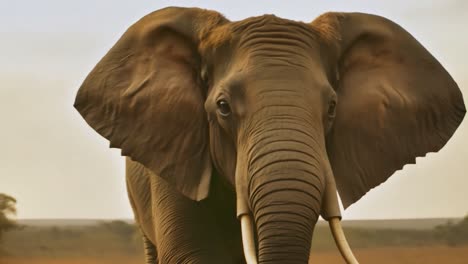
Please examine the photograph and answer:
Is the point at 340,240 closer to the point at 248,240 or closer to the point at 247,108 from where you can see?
the point at 248,240

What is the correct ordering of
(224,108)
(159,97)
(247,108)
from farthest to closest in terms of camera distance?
1. (159,97)
2. (224,108)
3. (247,108)

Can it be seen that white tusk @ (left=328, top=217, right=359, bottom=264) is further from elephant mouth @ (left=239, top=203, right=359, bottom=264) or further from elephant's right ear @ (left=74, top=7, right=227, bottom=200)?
elephant's right ear @ (left=74, top=7, right=227, bottom=200)

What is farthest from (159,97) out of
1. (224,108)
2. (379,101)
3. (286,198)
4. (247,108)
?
(286,198)

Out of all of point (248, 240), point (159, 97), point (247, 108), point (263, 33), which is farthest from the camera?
point (159, 97)

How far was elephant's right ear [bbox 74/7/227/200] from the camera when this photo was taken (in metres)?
7.39

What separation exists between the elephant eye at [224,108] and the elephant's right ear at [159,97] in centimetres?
37

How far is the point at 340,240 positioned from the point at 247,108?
0.76m

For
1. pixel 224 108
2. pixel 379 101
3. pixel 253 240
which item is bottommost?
pixel 253 240

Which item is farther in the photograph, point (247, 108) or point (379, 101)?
point (379, 101)

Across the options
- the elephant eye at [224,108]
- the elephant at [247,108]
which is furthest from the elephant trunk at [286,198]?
the elephant eye at [224,108]

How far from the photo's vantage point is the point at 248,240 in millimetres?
6527

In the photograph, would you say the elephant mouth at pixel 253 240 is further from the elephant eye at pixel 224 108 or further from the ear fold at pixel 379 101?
the ear fold at pixel 379 101

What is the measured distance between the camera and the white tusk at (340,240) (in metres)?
6.44

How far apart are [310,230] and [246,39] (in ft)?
3.71
